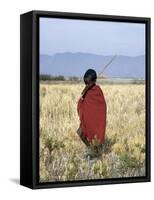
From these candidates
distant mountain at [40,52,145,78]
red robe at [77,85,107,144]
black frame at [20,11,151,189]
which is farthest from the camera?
red robe at [77,85,107,144]

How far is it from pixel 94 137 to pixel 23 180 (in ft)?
1.93

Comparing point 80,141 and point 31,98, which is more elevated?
point 31,98

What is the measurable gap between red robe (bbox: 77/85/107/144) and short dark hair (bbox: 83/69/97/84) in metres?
0.06

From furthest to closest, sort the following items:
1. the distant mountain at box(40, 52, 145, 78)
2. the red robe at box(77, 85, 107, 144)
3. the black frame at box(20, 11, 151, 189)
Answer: the red robe at box(77, 85, 107, 144) → the distant mountain at box(40, 52, 145, 78) → the black frame at box(20, 11, 151, 189)

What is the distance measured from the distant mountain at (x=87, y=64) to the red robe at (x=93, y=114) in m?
0.16

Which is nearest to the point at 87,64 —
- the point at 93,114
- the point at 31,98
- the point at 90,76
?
the point at 90,76

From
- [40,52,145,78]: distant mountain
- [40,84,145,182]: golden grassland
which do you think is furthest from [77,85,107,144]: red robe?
[40,52,145,78]: distant mountain

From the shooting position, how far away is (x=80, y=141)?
541cm

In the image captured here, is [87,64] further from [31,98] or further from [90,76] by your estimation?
[31,98]

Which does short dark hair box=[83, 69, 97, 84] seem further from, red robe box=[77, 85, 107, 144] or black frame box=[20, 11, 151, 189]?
black frame box=[20, 11, 151, 189]

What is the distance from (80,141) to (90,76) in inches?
18.3

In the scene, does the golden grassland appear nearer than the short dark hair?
Yes

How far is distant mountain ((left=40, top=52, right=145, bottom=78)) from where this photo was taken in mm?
5305

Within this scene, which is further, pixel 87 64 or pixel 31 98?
pixel 87 64
